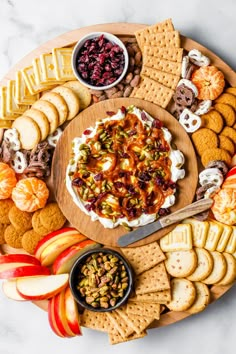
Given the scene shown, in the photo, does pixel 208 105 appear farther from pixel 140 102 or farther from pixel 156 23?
pixel 156 23

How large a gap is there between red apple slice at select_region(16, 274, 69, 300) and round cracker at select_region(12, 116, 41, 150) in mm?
686

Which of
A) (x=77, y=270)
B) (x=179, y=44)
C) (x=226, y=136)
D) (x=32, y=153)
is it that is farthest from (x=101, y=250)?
(x=179, y=44)

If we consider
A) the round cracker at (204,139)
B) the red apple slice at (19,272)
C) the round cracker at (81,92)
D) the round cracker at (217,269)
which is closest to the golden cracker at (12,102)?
the round cracker at (81,92)

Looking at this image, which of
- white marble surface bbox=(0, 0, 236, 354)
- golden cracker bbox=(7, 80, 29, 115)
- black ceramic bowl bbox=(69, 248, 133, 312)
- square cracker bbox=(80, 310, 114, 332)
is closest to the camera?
black ceramic bowl bbox=(69, 248, 133, 312)

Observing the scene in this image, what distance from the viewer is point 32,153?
11.4ft

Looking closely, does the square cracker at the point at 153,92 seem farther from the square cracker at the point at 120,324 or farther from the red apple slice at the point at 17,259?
the square cracker at the point at 120,324

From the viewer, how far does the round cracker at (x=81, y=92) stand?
3545mm

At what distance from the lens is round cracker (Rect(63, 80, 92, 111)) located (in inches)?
140

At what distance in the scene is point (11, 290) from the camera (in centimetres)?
344

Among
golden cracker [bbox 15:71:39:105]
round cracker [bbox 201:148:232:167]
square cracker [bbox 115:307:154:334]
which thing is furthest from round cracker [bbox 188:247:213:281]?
golden cracker [bbox 15:71:39:105]

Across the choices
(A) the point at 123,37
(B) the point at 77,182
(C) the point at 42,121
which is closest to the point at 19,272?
(B) the point at 77,182

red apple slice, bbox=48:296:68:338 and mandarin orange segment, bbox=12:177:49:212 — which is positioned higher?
mandarin orange segment, bbox=12:177:49:212

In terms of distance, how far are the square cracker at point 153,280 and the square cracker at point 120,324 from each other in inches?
6.5

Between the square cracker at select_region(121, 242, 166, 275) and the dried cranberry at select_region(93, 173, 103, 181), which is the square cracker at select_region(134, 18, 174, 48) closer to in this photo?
the dried cranberry at select_region(93, 173, 103, 181)
